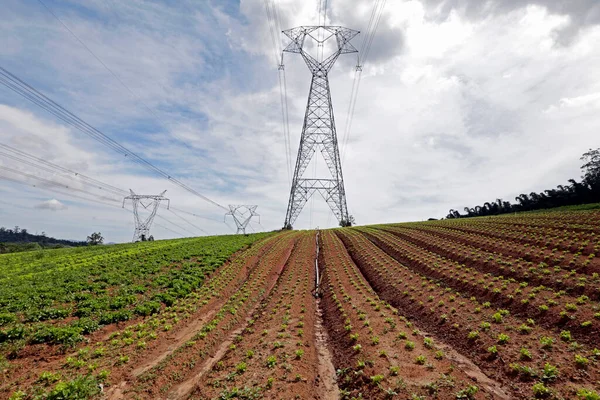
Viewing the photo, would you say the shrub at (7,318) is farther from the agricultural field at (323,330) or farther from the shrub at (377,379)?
the shrub at (377,379)

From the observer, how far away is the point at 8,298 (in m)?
19.9

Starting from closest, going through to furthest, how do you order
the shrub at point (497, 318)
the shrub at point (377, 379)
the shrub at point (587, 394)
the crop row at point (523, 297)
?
1. the shrub at point (587, 394)
2. the shrub at point (377, 379)
3. the crop row at point (523, 297)
4. the shrub at point (497, 318)

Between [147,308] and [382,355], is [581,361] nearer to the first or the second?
[382,355]

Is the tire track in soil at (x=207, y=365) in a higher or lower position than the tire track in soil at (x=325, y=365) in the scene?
higher

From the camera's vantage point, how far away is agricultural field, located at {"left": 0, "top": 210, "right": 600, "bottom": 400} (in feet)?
34.7

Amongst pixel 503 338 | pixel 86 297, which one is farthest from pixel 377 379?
pixel 86 297

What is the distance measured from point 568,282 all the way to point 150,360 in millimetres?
24523

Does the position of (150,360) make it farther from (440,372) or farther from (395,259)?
(395,259)

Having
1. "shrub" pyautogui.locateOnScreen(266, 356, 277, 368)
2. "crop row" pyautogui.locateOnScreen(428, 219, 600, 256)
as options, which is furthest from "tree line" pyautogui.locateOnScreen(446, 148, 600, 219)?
"shrub" pyautogui.locateOnScreen(266, 356, 277, 368)

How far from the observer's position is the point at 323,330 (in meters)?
17.9

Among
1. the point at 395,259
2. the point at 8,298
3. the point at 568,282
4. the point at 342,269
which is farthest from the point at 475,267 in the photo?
the point at 8,298

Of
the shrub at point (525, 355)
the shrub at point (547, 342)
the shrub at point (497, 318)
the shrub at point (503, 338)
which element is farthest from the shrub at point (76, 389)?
the shrub at point (497, 318)

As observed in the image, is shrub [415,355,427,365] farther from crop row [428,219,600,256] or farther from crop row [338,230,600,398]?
crop row [428,219,600,256]

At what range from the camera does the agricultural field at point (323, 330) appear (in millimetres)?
10578
